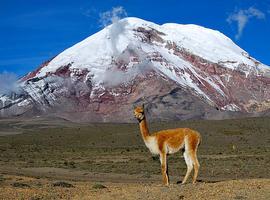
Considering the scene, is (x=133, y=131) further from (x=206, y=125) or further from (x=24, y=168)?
(x=24, y=168)

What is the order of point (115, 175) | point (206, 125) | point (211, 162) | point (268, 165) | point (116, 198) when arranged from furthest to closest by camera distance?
point (206, 125), point (211, 162), point (268, 165), point (115, 175), point (116, 198)

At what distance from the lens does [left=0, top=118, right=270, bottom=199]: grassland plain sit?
18.1 meters

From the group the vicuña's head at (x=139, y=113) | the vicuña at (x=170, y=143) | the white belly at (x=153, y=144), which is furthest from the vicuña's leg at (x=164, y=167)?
the vicuña's head at (x=139, y=113)

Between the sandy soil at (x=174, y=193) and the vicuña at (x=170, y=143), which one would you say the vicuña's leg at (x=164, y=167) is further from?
the sandy soil at (x=174, y=193)

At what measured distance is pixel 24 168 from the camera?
42.9 meters

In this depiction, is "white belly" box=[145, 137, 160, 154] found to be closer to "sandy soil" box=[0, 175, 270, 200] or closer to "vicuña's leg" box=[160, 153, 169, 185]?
"vicuña's leg" box=[160, 153, 169, 185]

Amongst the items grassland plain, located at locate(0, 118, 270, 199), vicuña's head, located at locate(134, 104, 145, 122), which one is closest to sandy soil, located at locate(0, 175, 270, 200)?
grassland plain, located at locate(0, 118, 270, 199)

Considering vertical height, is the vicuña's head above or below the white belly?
above

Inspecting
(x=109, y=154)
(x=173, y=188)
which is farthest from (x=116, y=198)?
(x=109, y=154)

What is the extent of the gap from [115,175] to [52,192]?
58.8 ft

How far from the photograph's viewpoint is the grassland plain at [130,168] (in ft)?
59.4

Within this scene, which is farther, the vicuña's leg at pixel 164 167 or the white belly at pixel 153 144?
the white belly at pixel 153 144

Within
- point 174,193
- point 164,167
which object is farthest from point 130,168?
point 174,193

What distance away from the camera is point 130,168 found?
42.0 m
